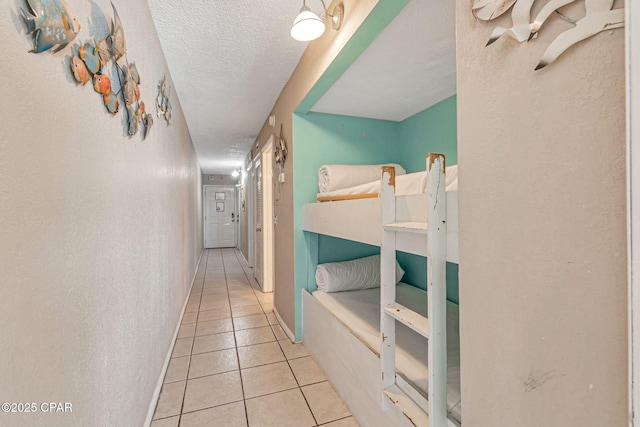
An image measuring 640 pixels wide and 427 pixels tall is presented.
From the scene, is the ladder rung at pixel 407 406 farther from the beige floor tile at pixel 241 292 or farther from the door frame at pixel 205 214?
the door frame at pixel 205 214

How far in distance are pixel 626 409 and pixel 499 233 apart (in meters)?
0.34

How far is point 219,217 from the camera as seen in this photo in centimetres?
841

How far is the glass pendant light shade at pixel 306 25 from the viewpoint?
1284 millimetres

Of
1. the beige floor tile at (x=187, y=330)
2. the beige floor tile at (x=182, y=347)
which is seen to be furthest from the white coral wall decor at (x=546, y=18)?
the beige floor tile at (x=187, y=330)

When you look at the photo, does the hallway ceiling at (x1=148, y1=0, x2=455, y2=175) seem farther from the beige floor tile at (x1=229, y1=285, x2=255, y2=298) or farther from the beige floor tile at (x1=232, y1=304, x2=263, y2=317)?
the beige floor tile at (x1=229, y1=285, x2=255, y2=298)

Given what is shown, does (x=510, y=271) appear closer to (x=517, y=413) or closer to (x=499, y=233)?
(x=499, y=233)

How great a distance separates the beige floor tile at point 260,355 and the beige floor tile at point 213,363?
0.06 m

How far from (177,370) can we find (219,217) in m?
6.77

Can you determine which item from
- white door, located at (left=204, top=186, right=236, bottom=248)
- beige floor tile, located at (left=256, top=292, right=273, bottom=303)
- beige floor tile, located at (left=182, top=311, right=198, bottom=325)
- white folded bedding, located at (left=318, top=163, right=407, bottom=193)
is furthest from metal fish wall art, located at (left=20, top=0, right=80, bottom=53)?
white door, located at (left=204, top=186, right=236, bottom=248)

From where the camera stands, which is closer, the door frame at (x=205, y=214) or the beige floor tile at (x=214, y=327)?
the beige floor tile at (x=214, y=327)

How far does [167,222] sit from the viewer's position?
2.16 metres

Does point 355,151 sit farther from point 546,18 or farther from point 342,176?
point 546,18

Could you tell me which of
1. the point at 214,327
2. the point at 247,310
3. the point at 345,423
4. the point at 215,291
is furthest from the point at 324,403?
the point at 215,291

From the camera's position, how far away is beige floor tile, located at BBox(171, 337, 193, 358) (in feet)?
7.39
